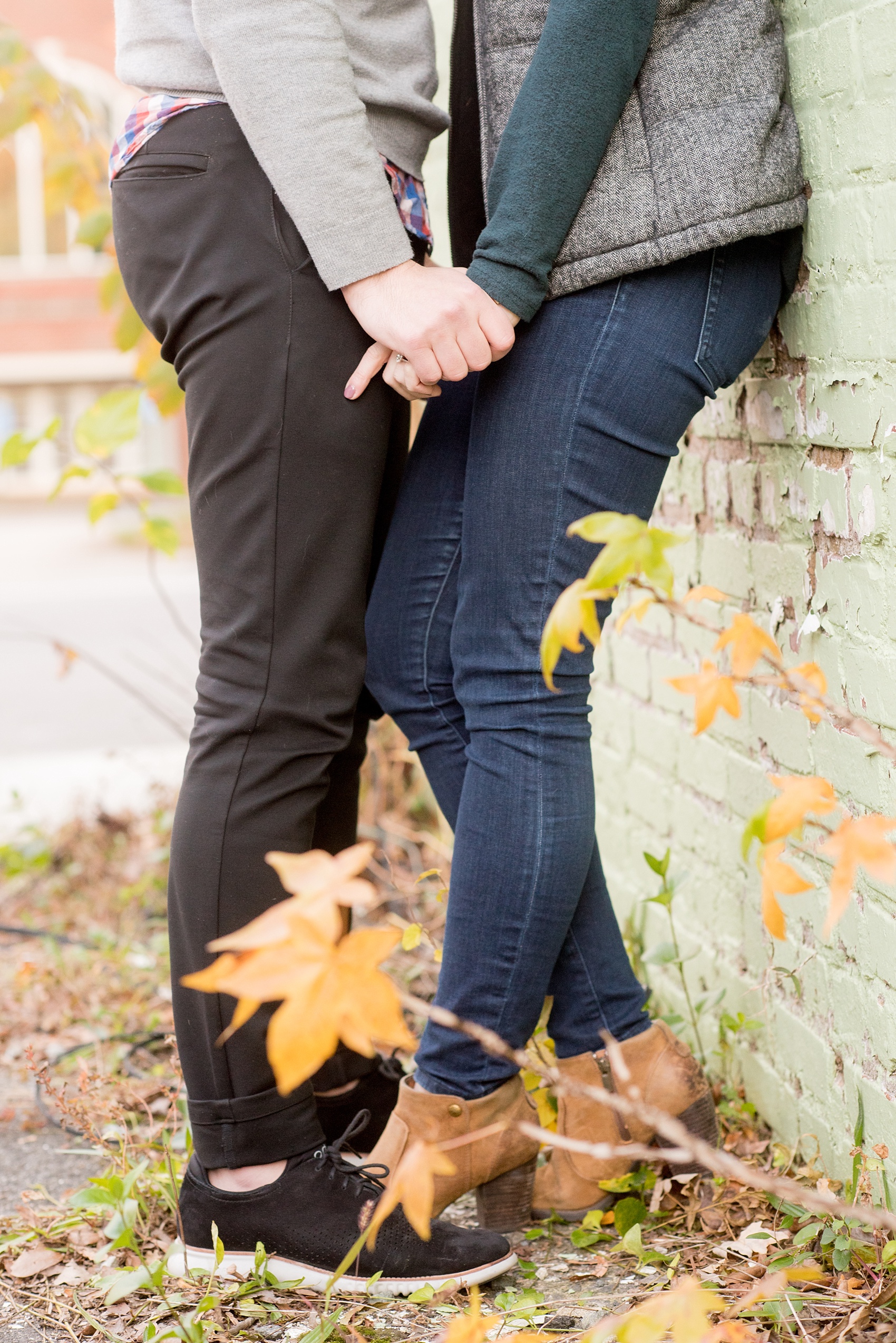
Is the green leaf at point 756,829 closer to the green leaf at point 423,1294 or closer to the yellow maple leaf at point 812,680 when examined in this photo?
the yellow maple leaf at point 812,680

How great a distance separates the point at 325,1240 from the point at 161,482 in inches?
63.9

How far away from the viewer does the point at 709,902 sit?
5.62 ft

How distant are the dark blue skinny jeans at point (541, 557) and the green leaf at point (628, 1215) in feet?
0.75

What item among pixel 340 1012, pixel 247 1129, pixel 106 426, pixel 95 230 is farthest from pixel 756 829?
pixel 95 230

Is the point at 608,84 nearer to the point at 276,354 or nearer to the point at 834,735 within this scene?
the point at 276,354

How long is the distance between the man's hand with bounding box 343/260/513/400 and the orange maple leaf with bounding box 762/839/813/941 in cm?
58

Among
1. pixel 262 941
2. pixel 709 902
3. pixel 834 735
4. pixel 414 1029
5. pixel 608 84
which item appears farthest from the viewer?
pixel 414 1029

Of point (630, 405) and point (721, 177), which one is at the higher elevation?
point (721, 177)

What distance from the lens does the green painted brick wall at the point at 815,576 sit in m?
1.19

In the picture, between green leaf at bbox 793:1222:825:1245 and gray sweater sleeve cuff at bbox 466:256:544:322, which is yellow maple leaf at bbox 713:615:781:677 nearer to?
gray sweater sleeve cuff at bbox 466:256:544:322

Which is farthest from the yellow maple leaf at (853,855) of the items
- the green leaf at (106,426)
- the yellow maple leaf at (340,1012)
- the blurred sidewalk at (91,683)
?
the blurred sidewalk at (91,683)

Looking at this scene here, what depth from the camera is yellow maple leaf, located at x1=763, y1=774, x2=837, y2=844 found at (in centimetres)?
77

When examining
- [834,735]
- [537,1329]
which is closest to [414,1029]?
[537,1329]

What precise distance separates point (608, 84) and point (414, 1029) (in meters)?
1.46
